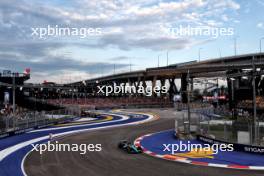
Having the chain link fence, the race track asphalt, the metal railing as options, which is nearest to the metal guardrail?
the metal railing

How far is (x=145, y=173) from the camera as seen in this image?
13891 mm

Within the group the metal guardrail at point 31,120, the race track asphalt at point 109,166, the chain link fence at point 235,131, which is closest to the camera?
the race track asphalt at point 109,166

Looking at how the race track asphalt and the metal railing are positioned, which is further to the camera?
the metal railing

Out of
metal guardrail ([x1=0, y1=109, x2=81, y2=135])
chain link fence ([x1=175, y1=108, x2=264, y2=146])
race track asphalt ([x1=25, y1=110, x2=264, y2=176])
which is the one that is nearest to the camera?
race track asphalt ([x1=25, y1=110, x2=264, y2=176])

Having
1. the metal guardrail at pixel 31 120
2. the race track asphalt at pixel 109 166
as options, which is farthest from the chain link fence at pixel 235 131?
the metal guardrail at pixel 31 120

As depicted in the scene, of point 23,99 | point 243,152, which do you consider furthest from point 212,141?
point 23,99

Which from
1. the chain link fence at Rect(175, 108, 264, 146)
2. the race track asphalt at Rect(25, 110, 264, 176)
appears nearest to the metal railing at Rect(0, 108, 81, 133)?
the race track asphalt at Rect(25, 110, 264, 176)

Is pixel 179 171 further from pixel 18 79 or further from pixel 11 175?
pixel 18 79

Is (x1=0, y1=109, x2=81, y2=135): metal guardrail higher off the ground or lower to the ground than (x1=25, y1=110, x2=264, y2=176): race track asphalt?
higher

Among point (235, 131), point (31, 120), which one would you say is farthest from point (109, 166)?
point (31, 120)

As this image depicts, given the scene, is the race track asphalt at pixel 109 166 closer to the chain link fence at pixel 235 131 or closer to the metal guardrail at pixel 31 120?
the chain link fence at pixel 235 131

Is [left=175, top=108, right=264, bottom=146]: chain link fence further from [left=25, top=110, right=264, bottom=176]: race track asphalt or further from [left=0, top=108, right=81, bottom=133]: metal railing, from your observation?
[left=0, top=108, right=81, bottom=133]: metal railing

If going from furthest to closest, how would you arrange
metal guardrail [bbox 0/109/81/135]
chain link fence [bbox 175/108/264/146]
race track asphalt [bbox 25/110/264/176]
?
1. metal guardrail [bbox 0/109/81/135]
2. chain link fence [bbox 175/108/264/146]
3. race track asphalt [bbox 25/110/264/176]

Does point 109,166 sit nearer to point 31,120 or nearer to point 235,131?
point 235,131
